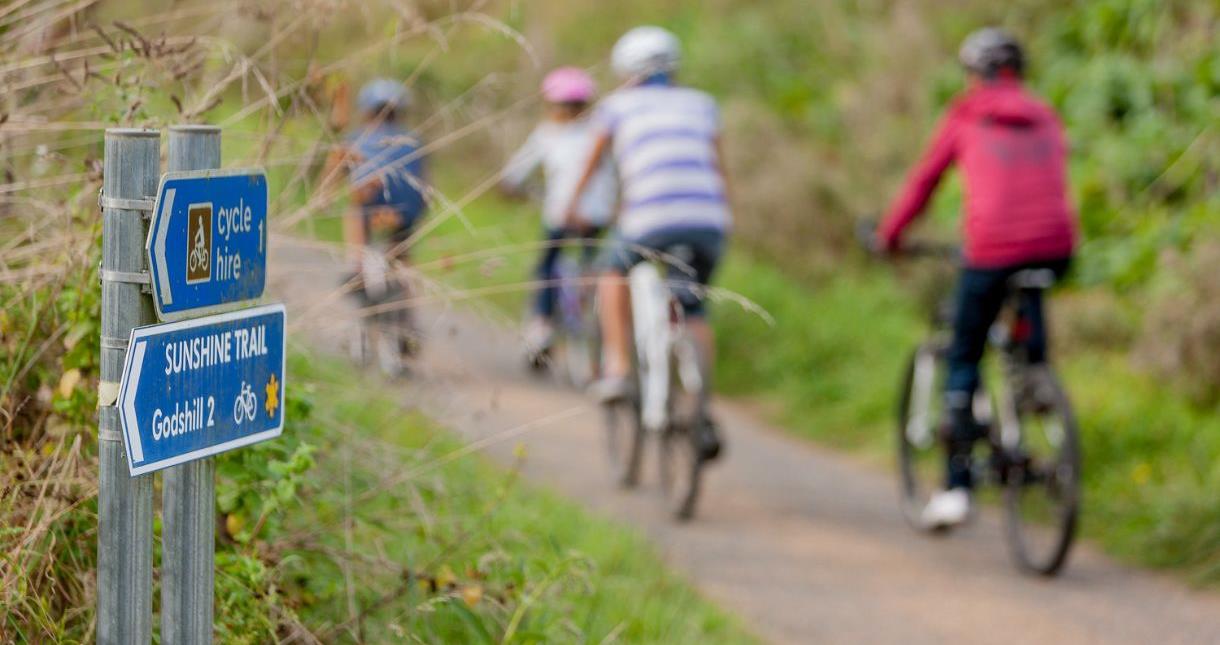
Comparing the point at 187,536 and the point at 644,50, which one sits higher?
the point at 644,50

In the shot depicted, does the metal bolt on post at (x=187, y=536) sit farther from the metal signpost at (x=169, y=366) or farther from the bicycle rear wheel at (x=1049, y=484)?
the bicycle rear wheel at (x=1049, y=484)

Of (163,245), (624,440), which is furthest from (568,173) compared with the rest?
(163,245)

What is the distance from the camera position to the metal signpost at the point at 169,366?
2.34m

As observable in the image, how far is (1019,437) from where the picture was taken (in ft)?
20.2

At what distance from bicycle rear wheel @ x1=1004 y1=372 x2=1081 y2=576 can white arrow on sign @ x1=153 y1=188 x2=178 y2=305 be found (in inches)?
163

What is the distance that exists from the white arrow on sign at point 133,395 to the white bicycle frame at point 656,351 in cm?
446

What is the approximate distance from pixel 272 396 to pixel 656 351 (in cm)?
435

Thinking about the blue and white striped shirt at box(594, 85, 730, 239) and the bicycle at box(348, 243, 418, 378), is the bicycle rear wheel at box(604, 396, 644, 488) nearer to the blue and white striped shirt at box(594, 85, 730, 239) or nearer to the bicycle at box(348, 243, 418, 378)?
the blue and white striped shirt at box(594, 85, 730, 239)

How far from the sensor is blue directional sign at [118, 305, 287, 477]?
7.54 ft

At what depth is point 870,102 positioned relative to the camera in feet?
38.4

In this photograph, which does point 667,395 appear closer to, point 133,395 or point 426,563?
point 426,563

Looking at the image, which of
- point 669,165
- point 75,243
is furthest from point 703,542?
point 75,243

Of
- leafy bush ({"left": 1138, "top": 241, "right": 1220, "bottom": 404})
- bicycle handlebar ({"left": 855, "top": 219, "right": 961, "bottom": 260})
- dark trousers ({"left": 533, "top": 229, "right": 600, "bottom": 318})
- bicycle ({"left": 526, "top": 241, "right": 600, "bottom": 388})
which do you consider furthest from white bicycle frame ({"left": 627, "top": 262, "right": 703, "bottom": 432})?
dark trousers ({"left": 533, "top": 229, "right": 600, "bottom": 318})

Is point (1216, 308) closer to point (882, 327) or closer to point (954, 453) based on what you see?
point (954, 453)
